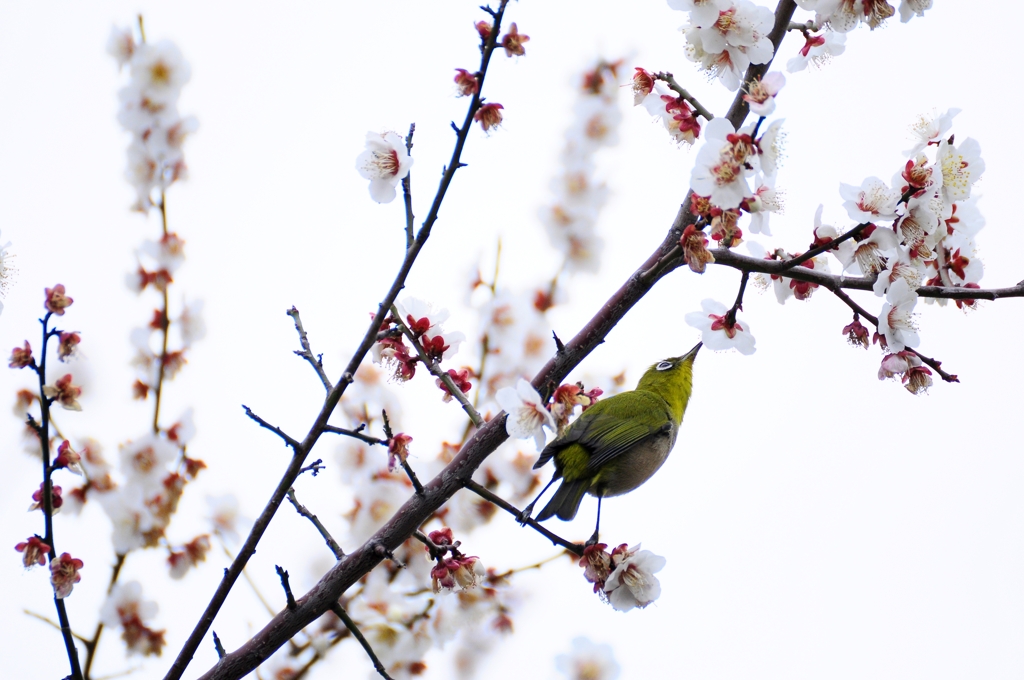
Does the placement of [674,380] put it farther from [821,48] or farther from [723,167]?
[723,167]

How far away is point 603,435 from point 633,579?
0.68 meters

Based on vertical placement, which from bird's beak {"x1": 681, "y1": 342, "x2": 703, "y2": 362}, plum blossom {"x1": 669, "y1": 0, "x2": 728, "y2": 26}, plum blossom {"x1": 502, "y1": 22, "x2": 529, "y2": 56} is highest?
bird's beak {"x1": 681, "y1": 342, "x2": 703, "y2": 362}

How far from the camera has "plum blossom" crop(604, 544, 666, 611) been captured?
5.63 feet

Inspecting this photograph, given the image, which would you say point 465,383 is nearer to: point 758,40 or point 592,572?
point 592,572

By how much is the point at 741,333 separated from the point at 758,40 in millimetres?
624

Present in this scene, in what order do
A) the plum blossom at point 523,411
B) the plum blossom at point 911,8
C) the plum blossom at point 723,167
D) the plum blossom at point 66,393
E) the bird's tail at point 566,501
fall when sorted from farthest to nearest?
1. the bird's tail at point 566,501
2. the plum blossom at point 66,393
3. the plum blossom at point 911,8
4. the plum blossom at point 523,411
5. the plum blossom at point 723,167

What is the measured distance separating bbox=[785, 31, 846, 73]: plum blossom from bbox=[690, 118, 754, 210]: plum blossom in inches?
17.7

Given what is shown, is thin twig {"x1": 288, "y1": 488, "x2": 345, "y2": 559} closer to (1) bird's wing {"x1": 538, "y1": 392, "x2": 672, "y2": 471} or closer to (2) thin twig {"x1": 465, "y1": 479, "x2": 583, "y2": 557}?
(2) thin twig {"x1": 465, "y1": 479, "x2": 583, "y2": 557}

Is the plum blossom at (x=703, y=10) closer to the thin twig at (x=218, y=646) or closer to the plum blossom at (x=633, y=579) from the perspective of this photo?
the plum blossom at (x=633, y=579)

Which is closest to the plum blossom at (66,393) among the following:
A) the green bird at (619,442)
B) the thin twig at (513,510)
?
the thin twig at (513,510)

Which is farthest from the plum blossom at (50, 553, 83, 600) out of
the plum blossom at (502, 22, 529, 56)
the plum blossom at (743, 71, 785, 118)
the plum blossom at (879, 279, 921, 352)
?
the plum blossom at (879, 279, 921, 352)

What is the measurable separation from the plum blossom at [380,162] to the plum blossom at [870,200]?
940 mm

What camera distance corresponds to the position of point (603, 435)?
2367 mm

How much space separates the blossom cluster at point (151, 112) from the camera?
7.70 ft
